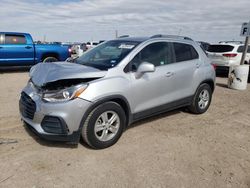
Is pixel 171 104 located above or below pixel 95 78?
below

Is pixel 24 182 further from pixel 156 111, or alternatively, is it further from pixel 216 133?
pixel 216 133

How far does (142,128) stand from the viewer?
501 cm

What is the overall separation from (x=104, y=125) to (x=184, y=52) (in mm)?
2492

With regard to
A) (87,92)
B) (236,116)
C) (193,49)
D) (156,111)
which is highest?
(193,49)

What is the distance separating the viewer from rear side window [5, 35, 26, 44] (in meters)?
11.9

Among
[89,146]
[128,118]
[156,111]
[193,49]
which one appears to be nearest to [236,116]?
[193,49]

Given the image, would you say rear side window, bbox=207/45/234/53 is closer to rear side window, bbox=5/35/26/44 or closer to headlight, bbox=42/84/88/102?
rear side window, bbox=5/35/26/44

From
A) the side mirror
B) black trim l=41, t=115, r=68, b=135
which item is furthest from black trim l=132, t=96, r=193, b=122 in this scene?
black trim l=41, t=115, r=68, b=135

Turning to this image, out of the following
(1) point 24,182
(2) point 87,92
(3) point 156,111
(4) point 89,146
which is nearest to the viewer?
(1) point 24,182

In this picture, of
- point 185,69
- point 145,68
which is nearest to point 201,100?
point 185,69

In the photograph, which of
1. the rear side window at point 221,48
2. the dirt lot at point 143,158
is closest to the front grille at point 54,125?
the dirt lot at point 143,158

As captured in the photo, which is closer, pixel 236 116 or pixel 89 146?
pixel 89 146

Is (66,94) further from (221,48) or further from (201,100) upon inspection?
(221,48)

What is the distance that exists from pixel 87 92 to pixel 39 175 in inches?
48.4
